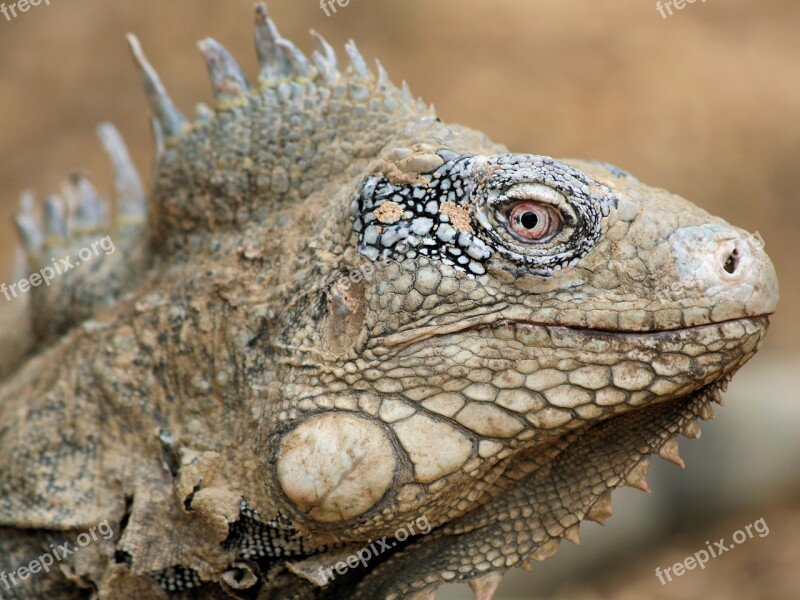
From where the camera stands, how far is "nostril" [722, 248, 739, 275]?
116 inches

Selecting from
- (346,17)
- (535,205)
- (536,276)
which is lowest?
(536,276)

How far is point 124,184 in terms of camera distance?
188 inches

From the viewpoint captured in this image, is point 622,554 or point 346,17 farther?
point 346,17

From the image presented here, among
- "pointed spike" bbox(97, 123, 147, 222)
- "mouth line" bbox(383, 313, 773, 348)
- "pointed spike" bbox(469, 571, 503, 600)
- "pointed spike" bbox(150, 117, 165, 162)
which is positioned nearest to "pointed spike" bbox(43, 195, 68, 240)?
"pointed spike" bbox(97, 123, 147, 222)

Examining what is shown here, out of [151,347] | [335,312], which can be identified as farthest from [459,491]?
[151,347]

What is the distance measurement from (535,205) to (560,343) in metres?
0.44

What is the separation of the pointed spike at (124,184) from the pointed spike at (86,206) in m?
0.35

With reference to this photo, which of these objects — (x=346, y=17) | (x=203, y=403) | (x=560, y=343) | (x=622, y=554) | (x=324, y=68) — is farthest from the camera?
(x=346, y=17)

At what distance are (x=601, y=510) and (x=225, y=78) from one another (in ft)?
7.17

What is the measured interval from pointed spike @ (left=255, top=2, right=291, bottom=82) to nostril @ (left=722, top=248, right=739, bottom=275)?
1.84m

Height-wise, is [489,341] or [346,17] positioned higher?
[346,17]

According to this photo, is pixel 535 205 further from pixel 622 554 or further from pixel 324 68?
pixel 622 554

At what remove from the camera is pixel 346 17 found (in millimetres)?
11352

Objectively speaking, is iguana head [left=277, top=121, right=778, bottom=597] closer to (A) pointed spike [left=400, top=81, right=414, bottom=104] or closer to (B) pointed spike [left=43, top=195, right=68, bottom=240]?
(A) pointed spike [left=400, top=81, right=414, bottom=104]
